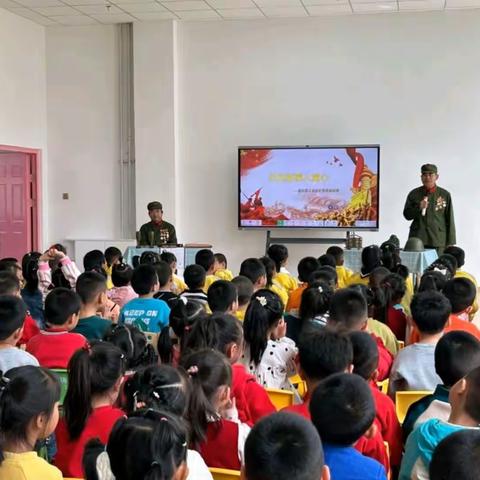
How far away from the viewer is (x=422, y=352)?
2.66 m

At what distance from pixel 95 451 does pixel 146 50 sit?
7436 millimetres

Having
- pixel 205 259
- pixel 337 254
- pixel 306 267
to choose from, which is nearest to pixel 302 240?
pixel 337 254

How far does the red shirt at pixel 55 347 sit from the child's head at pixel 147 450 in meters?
1.42

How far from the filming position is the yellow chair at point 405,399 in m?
2.35

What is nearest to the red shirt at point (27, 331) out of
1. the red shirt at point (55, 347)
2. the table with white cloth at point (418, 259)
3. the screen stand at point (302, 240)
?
the red shirt at point (55, 347)

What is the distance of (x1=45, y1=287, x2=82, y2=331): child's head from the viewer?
2.95 meters

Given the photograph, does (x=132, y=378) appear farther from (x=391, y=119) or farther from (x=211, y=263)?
(x=391, y=119)

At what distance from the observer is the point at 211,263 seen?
16.7 feet

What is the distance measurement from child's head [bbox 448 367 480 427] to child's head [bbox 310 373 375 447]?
0.25 metres

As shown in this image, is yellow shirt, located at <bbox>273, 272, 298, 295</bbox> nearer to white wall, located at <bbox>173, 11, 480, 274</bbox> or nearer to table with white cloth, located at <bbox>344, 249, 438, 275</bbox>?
table with white cloth, located at <bbox>344, 249, 438, 275</bbox>

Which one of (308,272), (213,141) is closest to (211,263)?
(308,272)

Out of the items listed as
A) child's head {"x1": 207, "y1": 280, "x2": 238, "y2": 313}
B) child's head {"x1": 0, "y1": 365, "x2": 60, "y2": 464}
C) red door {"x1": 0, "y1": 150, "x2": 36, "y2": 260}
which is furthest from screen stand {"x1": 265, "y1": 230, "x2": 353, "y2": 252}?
child's head {"x1": 0, "y1": 365, "x2": 60, "y2": 464}

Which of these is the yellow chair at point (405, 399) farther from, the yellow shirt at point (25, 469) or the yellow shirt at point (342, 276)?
the yellow shirt at point (342, 276)

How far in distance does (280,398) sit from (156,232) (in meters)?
4.86
